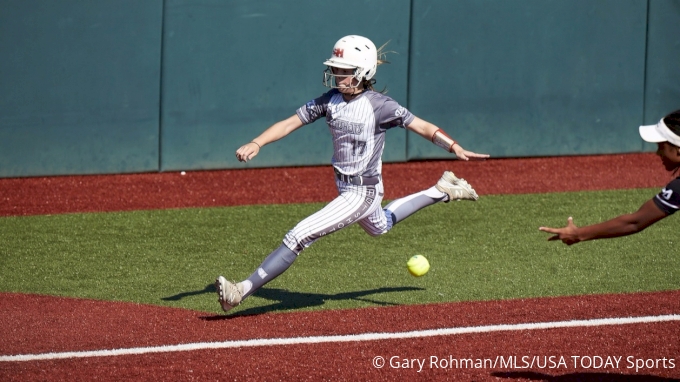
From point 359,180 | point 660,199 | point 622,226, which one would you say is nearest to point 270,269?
point 359,180

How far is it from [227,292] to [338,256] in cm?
269

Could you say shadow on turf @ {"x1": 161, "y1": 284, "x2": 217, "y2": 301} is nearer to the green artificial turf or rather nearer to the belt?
the green artificial turf

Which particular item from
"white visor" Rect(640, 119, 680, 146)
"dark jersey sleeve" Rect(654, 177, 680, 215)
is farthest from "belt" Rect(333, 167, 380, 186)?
"dark jersey sleeve" Rect(654, 177, 680, 215)

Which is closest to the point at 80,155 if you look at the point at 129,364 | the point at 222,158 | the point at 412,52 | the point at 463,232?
the point at 222,158

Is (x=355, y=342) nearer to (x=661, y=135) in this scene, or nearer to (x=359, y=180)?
(x=359, y=180)

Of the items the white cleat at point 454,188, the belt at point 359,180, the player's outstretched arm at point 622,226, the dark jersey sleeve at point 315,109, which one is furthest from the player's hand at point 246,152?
the player's outstretched arm at point 622,226

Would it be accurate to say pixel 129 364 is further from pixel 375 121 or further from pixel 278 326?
pixel 375 121

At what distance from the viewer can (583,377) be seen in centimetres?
571

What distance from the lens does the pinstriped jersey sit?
23.5 feet

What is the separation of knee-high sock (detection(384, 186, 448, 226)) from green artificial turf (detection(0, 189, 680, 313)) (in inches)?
26.0

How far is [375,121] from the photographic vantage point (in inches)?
283

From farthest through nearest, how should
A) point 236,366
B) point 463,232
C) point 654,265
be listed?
point 463,232 < point 654,265 < point 236,366

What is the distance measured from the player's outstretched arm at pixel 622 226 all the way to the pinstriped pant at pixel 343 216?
2236 millimetres

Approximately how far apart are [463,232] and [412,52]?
437cm
